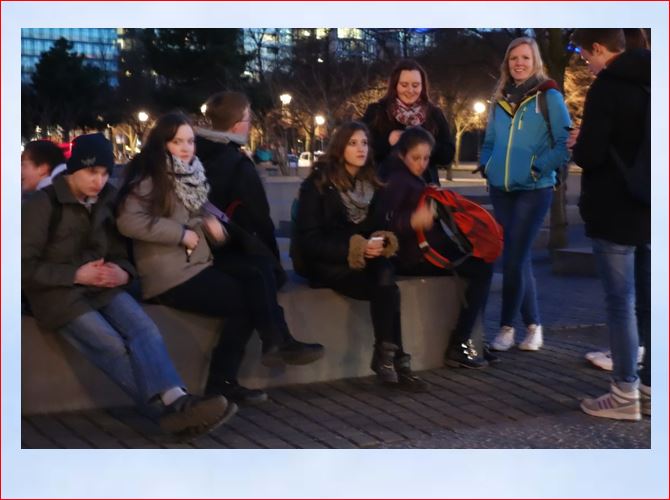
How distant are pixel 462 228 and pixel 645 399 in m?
1.33

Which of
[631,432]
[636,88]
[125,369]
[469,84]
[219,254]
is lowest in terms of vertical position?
[631,432]

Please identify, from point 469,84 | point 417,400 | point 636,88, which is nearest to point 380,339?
point 417,400

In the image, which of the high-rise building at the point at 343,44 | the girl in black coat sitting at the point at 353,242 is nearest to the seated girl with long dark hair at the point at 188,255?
the girl in black coat sitting at the point at 353,242

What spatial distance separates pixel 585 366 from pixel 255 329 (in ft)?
6.88

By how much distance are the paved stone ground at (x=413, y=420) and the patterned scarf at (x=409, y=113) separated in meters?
1.52

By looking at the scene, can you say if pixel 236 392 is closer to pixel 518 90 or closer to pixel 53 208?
pixel 53 208

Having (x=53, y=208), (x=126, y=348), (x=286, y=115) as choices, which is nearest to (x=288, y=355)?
(x=126, y=348)

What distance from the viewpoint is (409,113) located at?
616 cm

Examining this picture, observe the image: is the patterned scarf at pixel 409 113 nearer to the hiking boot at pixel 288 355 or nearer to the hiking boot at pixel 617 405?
the hiking boot at pixel 288 355

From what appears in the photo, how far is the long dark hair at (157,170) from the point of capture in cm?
482

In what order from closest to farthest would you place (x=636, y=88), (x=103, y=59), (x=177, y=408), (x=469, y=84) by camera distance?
(x=177, y=408) < (x=636, y=88) < (x=469, y=84) < (x=103, y=59)

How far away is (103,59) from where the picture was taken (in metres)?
29.7

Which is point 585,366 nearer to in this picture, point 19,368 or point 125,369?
point 125,369

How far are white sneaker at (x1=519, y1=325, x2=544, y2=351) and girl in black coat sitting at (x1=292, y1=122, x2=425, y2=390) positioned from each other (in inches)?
47.8
